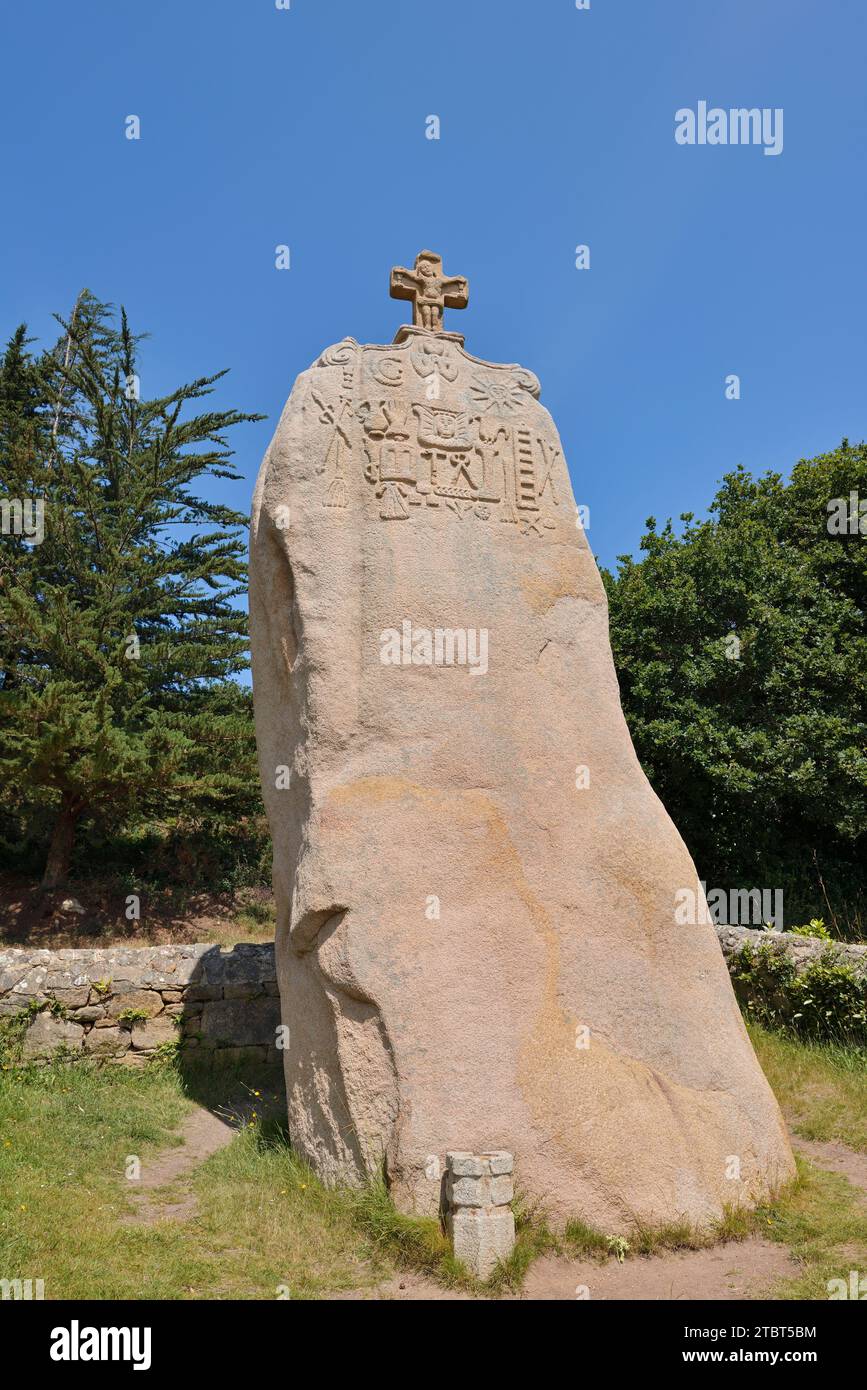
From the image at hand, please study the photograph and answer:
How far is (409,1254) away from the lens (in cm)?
444

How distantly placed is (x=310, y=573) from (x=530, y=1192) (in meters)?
3.45

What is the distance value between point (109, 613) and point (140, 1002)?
9.58 m

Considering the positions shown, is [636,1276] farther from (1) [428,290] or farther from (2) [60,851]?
(2) [60,851]

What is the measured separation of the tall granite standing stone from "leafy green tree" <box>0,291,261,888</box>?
892 cm

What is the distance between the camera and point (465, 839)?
16.9 feet

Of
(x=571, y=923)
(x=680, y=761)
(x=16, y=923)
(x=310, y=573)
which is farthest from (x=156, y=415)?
(x=571, y=923)

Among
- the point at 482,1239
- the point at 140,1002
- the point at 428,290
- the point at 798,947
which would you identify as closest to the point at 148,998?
the point at 140,1002

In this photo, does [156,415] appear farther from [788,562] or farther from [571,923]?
[571,923]

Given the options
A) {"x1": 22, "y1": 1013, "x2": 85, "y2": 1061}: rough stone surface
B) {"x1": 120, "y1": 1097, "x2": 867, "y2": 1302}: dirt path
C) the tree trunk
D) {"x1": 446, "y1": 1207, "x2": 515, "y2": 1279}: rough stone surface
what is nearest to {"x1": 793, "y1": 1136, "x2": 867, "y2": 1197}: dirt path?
{"x1": 120, "y1": 1097, "x2": 867, "y2": 1302}: dirt path

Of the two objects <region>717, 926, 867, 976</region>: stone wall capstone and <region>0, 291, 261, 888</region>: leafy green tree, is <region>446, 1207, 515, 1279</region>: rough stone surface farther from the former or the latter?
<region>0, 291, 261, 888</region>: leafy green tree

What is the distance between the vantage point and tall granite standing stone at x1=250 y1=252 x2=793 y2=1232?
15.9 feet

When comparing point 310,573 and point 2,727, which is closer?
point 310,573

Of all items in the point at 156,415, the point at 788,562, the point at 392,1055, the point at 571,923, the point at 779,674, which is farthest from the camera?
the point at 156,415

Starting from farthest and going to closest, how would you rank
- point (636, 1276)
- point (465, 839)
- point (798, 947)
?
point (798, 947)
point (465, 839)
point (636, 1276)
